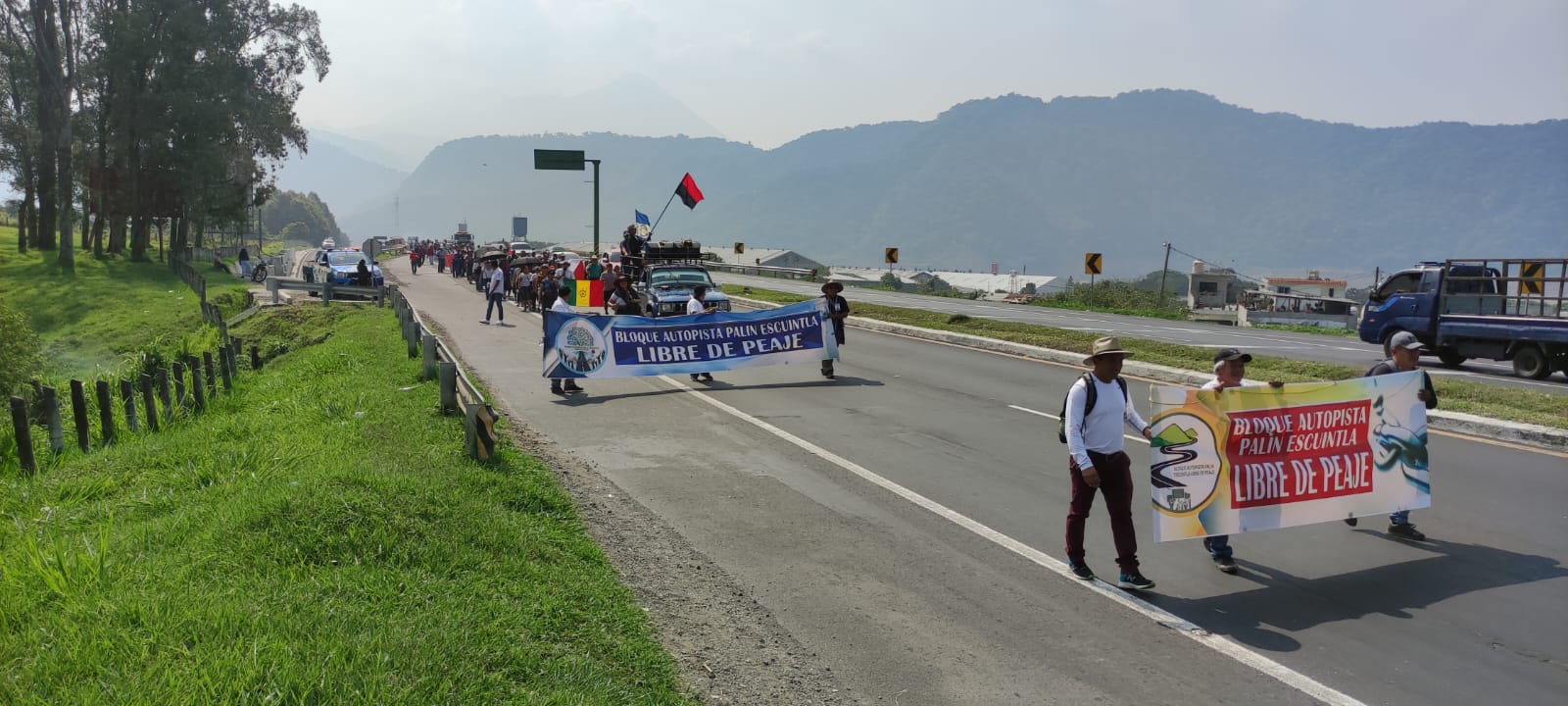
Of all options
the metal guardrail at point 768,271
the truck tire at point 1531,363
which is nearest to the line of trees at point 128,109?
the metal guardrail at point 768,271

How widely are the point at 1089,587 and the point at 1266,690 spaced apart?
1.61 meters

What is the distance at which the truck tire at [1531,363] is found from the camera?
1889 cm

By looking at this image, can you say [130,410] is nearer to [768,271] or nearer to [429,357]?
[429,357]

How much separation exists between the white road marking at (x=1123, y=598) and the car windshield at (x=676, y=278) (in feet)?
48.0

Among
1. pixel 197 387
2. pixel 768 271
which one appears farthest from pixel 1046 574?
pixel 768 271

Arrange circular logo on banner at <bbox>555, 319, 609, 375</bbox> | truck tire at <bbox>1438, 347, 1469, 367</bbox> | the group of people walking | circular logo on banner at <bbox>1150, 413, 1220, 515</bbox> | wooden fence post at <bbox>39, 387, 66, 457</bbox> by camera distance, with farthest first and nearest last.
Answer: truck tire at <bbox>1438, 347, 1469, 367</bbox>
circular logo on banner at <bbox>555, 319, 609, 375</bbox>
wooden fence post at <bbox>39, 387, 66, 457</bbox>
circular logo on banner at <bbox>1150, 413, 1220, 515</bbox>
the group of people walking

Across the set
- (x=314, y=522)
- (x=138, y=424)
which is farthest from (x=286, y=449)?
(x=138, y=424)

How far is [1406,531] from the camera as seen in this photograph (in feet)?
26.0

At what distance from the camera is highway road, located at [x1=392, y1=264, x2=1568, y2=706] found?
5.41 metres

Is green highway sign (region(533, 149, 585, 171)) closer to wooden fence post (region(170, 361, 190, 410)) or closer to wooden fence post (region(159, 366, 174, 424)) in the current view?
wooden fence post (region(170, 361, 190, 410))

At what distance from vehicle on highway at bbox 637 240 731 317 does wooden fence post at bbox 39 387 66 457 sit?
1297 cm

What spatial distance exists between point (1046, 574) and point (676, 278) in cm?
1946

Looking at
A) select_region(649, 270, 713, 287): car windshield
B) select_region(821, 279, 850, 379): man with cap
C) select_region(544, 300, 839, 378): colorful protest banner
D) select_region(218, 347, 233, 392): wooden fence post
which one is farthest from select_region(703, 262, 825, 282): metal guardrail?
select_region(544, 300, 839, 378): colorful protest banner

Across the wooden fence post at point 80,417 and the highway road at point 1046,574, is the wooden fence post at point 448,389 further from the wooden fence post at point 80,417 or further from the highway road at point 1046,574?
the wooden fence post at point 80,417
